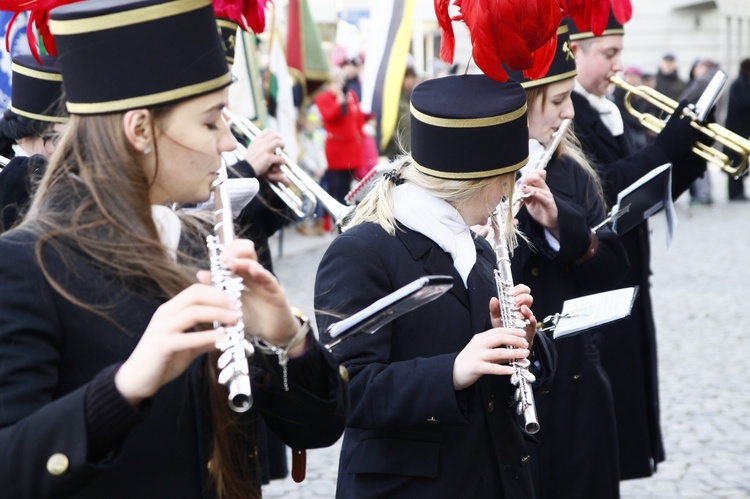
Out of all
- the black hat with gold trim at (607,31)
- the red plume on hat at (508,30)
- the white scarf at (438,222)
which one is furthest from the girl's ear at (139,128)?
the black hat with gold trim at (607,31)

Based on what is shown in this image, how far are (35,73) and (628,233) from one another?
2470 millimetres

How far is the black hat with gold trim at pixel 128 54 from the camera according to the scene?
6.52ft

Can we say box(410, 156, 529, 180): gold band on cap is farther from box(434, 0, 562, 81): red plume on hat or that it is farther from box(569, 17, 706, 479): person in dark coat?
box(569, 17, 706, 479): person in dark coat

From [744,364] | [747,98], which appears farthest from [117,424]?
[747,98]

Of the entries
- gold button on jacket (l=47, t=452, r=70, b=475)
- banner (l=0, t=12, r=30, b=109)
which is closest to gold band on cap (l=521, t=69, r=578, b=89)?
banner (l=0, t=12, r=30, b=109)

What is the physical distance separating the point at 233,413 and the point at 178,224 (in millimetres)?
362

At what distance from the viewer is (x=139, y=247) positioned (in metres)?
2.01

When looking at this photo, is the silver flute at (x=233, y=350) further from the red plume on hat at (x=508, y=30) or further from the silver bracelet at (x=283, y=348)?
the red plume on hat at (x=508, y=30)

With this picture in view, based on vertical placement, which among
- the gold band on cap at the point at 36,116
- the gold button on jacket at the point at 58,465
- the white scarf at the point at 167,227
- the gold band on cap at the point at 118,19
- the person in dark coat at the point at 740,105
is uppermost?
the gold band on cap at the point at 118,19

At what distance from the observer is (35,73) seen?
13.6 feet

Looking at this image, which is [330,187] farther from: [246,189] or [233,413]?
[233,413]

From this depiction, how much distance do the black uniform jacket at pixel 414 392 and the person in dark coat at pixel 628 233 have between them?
6.64ft

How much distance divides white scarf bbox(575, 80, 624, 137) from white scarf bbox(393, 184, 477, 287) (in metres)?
2.23

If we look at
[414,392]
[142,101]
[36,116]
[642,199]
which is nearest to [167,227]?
[142,101]
